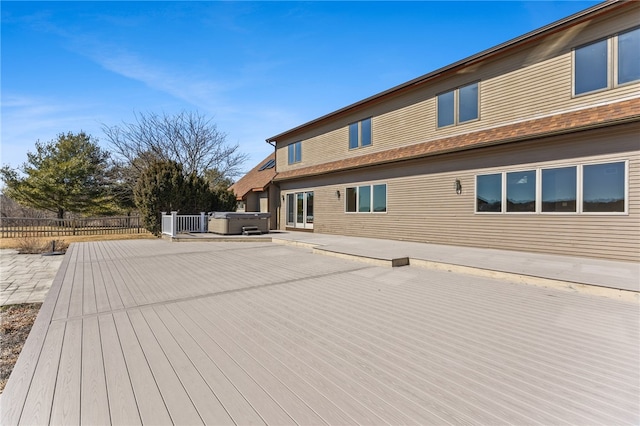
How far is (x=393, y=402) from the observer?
2.01m

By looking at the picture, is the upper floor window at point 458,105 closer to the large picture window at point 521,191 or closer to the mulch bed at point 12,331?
the large picture window at point 521,191

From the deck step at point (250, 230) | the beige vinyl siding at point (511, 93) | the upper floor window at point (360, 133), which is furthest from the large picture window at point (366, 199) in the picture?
the deck step at point (250, 230)

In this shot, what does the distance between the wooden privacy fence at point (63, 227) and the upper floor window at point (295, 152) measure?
1117 cm

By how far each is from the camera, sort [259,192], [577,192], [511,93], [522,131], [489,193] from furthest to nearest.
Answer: [259,192], [489,193], [511,93], [522,131], [577,192]

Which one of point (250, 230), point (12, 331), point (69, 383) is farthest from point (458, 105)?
point (12, 331)

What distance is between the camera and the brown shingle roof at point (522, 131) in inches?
247

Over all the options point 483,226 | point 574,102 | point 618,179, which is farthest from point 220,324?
point 574,102

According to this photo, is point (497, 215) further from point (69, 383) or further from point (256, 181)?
point (256, 181)

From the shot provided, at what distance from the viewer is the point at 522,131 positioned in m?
7.65

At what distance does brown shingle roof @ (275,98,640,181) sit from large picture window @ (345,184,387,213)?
994 millimetres

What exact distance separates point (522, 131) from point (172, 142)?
21000mm

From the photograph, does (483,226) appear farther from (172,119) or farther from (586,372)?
(172,119)

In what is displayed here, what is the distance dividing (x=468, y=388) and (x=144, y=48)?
524 inches

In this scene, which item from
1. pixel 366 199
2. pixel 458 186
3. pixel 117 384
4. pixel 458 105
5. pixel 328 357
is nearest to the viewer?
pixel 117 384
